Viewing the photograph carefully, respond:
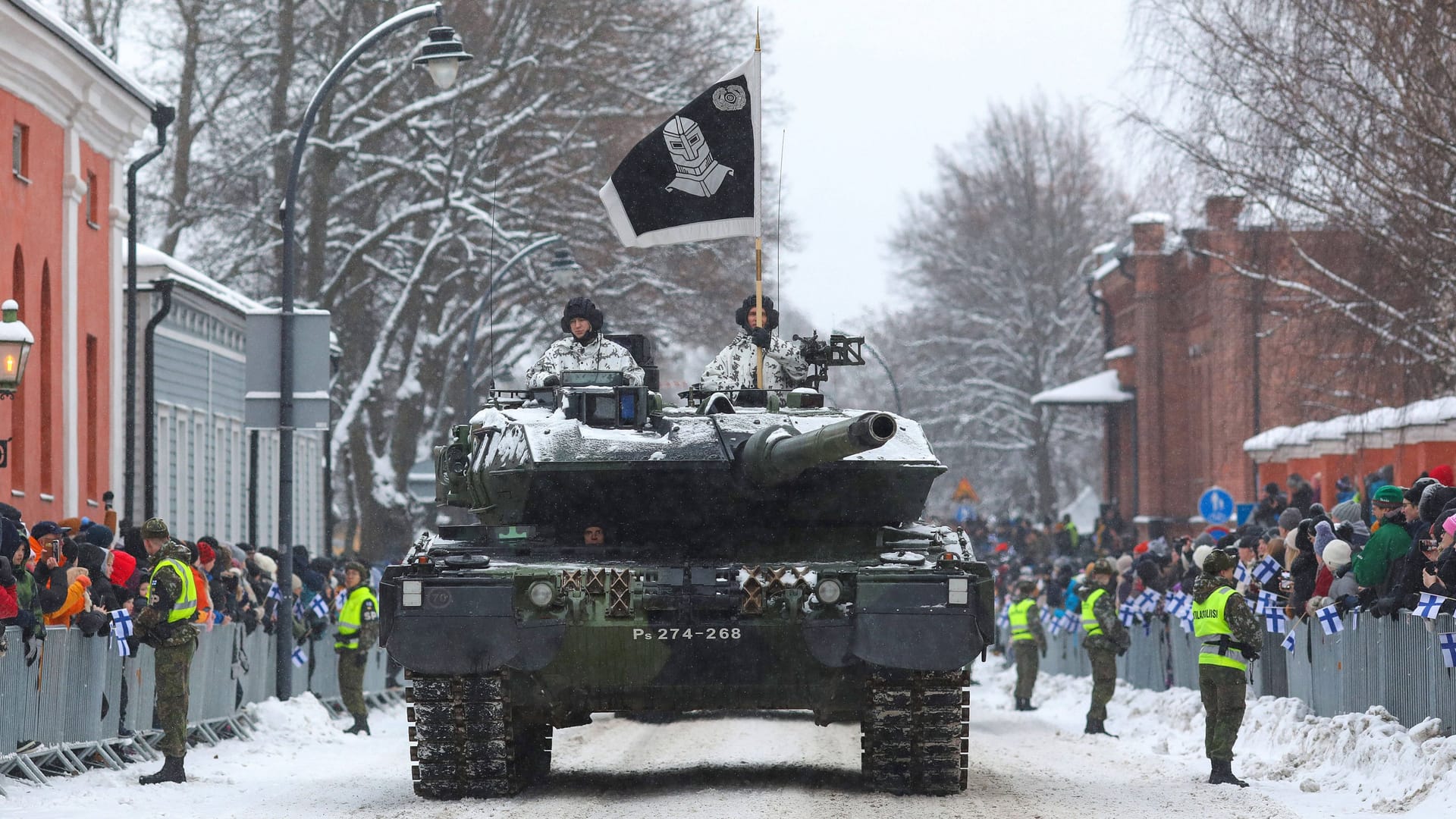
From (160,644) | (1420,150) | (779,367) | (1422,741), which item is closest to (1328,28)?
(1420,150)

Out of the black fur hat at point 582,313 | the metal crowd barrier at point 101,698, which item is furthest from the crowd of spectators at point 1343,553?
the metal crowd barrier at point 101,698

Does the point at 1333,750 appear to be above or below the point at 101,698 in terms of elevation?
below

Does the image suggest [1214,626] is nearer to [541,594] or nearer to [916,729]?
[916,729]

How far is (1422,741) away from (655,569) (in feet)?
14.4

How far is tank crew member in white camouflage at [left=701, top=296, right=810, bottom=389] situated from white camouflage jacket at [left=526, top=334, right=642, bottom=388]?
60 centimetres

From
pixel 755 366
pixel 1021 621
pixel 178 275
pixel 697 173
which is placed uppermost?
pixel 178 275

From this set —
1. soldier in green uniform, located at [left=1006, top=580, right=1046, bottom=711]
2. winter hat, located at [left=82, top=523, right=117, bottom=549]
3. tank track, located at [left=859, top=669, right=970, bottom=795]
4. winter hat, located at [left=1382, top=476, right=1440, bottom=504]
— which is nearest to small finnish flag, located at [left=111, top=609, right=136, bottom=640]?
winter hat, located at [left=82, top=523, right=117, bottom=549]

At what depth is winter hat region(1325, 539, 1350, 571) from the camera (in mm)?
16234

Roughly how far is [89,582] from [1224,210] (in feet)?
43.0

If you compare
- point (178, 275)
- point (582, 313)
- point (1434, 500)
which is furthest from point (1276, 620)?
point (178, 275)

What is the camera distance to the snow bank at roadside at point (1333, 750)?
12617mm

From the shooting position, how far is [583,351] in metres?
15.6

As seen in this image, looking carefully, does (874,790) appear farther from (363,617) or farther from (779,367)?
(363,617)

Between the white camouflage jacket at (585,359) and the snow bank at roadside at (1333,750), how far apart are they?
187 inches
